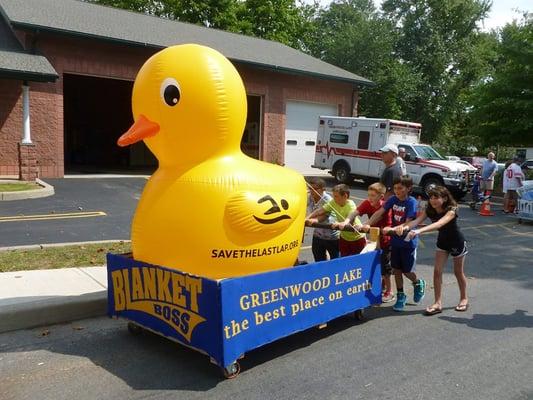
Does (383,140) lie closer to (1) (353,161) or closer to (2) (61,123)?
(1) (353,161)

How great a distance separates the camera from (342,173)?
806 inches

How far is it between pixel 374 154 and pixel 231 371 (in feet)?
52.8

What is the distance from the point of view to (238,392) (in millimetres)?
3678

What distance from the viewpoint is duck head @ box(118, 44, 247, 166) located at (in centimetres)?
423

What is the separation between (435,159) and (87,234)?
1306 cm

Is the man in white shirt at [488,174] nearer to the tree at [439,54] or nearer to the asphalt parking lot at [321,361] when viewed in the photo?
the asphalt parking lot at [321,361]

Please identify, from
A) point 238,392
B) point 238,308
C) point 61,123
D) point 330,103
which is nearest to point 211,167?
point 238,308

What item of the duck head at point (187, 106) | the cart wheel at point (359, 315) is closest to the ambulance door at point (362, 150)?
the cart wheel at point (359, 315)

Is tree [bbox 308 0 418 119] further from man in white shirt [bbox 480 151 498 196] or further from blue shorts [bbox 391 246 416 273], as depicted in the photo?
blue shorts [bbox 391 246 416 273]

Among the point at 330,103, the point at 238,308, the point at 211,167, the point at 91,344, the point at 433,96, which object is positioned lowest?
the point at 91,344

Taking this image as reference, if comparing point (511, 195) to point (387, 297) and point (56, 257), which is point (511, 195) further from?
point (56, 257)

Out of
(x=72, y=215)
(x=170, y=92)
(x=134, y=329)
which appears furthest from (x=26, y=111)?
(x=170, y=92)

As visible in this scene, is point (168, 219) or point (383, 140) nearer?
point (168, 219)

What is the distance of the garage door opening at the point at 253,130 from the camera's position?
22.5 metres
